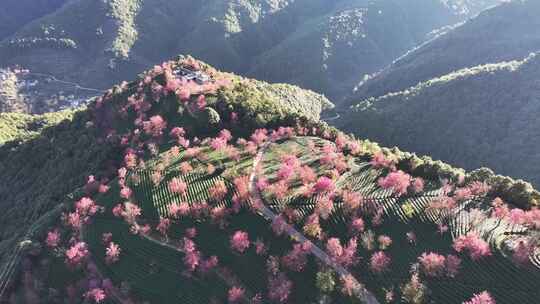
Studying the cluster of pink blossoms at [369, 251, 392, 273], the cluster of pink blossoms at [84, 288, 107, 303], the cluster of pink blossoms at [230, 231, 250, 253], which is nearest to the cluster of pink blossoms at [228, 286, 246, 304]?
the cluster of pink blossoms at [230, 231, 250, 253]

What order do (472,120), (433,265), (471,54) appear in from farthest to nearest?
(471,54) < (472,120) < (433,265)

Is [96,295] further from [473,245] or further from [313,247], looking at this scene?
[473,245]

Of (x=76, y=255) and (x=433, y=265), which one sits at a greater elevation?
(x=76, y=255)

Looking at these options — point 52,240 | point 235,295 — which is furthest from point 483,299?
point 52,240

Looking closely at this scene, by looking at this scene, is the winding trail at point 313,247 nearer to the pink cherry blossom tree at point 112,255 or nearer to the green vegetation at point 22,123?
the pink cherry blossom tree at point 112,255

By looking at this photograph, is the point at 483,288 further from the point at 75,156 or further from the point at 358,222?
the point at 75,156

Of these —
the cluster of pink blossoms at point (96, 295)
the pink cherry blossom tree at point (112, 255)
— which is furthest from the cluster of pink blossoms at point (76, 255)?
the cluster of pink blossoms at point (96, 295)

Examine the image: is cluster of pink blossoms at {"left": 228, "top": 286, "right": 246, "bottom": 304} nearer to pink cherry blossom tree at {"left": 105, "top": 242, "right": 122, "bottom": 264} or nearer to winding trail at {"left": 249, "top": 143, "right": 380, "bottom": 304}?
winding trail at {"left": 249, "top": 143, "right": 380, "bottom": 304}

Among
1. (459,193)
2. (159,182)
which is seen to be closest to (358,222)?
(459,193)
